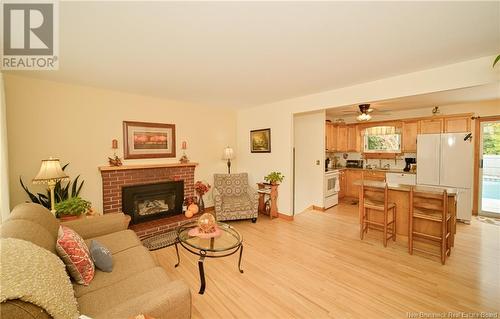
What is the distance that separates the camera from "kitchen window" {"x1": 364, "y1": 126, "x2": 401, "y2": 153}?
5.29 meters

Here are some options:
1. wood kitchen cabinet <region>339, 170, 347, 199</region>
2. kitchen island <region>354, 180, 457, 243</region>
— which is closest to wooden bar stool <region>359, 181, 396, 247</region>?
kitchen island <region>354, 180, 457, 243</region>

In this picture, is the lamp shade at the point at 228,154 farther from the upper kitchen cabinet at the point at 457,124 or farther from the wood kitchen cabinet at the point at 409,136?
the upper kitchen cabinet at the point at 457,124

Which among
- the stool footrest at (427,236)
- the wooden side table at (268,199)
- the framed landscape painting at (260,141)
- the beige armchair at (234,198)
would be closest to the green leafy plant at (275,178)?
the wooden side table at (268,199)

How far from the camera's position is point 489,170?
4.47 metres

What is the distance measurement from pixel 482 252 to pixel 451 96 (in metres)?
2.65

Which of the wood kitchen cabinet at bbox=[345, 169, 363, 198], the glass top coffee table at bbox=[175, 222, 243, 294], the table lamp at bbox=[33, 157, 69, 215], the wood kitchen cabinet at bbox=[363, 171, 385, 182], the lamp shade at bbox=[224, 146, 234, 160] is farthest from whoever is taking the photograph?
the wood kitchen cabinet at bbox=[345, 169, 363, 198]

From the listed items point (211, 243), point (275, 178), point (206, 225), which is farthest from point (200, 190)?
point (211, 243)

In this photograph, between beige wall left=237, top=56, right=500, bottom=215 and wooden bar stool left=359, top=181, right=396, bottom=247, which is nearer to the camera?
beige wall left=237, top=56, right=500, bottom=215

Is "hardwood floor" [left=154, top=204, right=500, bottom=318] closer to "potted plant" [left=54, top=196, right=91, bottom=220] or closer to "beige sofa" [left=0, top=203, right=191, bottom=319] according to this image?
"beige sofa" [left=0, top=203, right=191, bottom=319]

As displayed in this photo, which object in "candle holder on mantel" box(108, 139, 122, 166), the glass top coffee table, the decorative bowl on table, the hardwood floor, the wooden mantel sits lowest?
the hardwood floor

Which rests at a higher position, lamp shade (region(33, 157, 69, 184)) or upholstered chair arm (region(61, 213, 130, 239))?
lamp shade (region(33, 157, 69, 184))

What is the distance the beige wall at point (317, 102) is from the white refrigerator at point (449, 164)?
2229 millimetres

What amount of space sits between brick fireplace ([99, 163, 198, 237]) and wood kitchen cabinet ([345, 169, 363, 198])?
448 cm

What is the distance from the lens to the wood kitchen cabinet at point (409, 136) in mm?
4914
